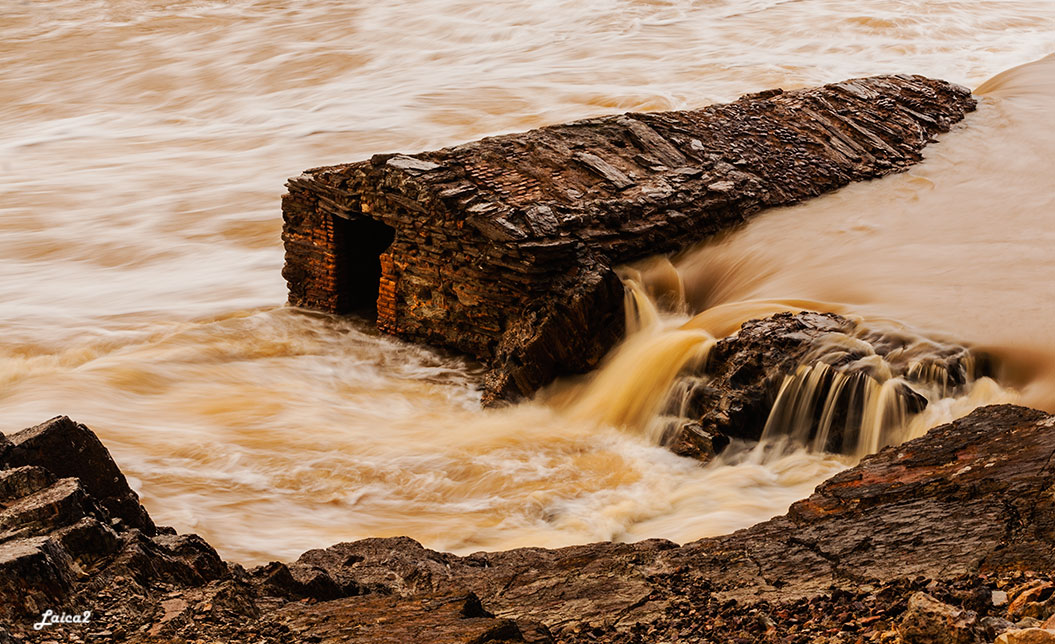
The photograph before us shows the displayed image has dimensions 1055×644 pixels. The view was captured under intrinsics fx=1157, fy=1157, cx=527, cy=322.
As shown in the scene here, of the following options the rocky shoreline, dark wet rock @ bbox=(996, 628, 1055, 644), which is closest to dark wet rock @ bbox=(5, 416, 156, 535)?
the rocky shoreline

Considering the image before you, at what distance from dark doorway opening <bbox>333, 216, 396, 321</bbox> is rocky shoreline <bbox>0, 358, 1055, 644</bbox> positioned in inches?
200

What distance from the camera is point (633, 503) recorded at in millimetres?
6672

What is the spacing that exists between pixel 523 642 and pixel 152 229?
1054cm

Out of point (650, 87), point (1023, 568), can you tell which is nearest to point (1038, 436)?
point (1023, 568)

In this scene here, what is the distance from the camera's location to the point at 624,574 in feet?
14.7

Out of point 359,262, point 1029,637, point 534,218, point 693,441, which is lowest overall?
point 693,441

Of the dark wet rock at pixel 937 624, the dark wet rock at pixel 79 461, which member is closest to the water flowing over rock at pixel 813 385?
the dark wet rock at pixel 937 624

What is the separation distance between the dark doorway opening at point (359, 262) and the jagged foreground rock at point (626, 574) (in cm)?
506

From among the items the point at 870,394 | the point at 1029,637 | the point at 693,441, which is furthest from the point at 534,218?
the point at 1029,637

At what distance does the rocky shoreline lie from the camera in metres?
3.56

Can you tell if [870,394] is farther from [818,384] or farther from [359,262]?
[359,262]

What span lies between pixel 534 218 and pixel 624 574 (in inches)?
166

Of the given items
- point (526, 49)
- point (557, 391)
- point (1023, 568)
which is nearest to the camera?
point (1023, 568)

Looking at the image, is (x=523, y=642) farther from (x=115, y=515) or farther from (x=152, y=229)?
(x=152, y=229)
